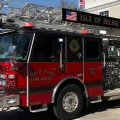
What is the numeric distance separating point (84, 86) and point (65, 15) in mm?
1958

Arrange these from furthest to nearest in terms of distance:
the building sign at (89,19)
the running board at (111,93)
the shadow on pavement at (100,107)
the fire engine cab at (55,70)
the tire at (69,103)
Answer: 1. the shadow on pavement at (100,107)
2. the running board at (111,93)
3. the building sign at (89,19)
4. the tire at (69,103)
5. the fire engine cab at (55,70)

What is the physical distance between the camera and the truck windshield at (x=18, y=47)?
24.8 ft

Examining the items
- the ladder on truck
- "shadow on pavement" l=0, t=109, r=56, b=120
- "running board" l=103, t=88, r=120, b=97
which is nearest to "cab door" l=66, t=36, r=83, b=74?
the ladder on truck

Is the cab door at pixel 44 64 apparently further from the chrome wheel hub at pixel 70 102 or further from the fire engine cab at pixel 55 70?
the chrome wheel hub at pixel 70 102

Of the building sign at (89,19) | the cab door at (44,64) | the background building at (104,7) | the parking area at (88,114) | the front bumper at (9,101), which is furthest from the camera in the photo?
the background building at (104,7)

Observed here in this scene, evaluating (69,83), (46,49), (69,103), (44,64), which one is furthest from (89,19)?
(69,103)

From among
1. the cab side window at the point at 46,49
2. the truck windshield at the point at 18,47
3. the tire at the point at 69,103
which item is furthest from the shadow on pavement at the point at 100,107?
the truck windshield at the point at 18,47

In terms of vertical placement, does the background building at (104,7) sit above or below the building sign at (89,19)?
above

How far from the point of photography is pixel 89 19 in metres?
9.04

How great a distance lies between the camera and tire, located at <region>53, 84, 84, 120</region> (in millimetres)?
8211

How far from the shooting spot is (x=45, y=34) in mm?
7992

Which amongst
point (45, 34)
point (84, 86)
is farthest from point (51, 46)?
point (84, 86)

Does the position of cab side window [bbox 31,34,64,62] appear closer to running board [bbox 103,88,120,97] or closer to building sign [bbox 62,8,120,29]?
building sign [bbox 62,8,120,29]

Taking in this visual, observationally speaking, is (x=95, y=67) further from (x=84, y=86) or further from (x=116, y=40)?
(x=116, y=40)
